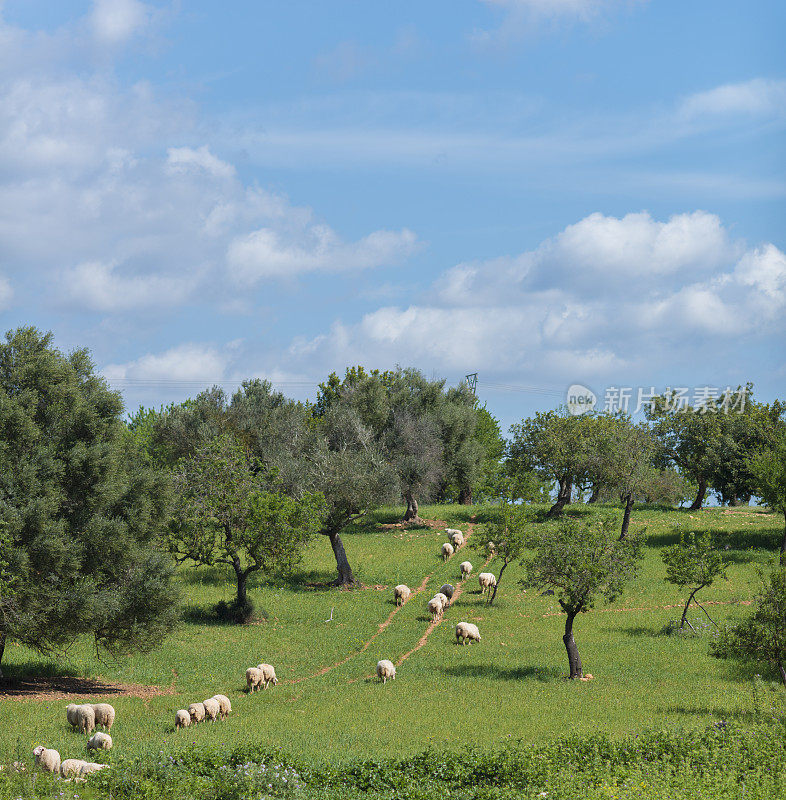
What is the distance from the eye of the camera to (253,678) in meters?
34.0

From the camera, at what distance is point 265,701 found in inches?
1264

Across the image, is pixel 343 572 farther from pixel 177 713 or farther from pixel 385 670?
pixel 177 713

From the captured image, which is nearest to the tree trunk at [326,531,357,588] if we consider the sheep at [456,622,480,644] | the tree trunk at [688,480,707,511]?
the sheep at [456,622,480,644]

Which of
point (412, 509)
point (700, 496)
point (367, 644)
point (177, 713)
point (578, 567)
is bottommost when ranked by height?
point (367, 644)

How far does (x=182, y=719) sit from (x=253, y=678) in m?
6.57

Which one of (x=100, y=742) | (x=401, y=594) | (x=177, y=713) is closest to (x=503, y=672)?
(x=177, y=713)

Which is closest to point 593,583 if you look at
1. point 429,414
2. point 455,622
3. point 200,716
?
point 455,622

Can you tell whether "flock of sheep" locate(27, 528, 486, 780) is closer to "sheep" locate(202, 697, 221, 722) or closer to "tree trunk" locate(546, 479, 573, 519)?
"sheep" locate(202, 697, 221, 722)

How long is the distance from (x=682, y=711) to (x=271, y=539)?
27362 millimetres

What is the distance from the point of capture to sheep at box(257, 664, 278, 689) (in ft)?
114

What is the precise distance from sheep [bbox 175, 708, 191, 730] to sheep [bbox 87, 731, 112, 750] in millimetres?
3666

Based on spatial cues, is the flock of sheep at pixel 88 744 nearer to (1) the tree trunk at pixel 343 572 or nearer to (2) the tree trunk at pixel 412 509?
(1) the tree trunk at pixel 343 572

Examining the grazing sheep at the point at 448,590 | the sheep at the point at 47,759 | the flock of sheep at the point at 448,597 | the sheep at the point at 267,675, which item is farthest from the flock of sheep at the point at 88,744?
the grazing sheep at the point at 448,590

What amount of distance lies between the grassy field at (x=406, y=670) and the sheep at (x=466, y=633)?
0.51 meters
